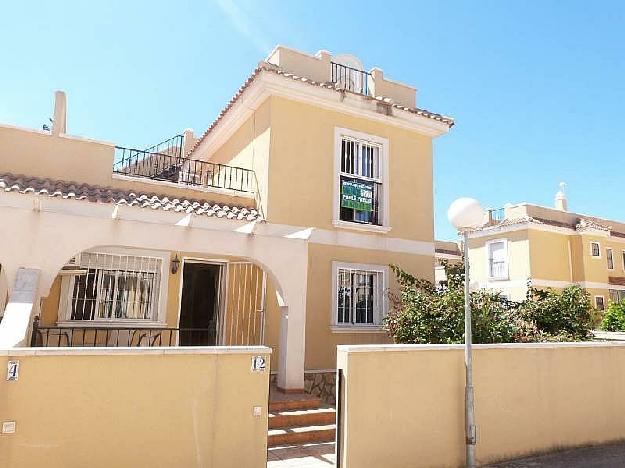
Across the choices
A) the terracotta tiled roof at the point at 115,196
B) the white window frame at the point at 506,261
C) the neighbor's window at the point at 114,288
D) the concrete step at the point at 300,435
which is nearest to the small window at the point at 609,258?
the white window frame at the point at 506,261

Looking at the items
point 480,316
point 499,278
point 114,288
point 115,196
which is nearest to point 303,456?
point 480,316

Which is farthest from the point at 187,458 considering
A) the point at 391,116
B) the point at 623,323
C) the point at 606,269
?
the point at 606,269

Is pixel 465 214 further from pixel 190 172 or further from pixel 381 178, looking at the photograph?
pixel 190 172

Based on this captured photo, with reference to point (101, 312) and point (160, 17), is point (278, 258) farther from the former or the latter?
point (160, 17)

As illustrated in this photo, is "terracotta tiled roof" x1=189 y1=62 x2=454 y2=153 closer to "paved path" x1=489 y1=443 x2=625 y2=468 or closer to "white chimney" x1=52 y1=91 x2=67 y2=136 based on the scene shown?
"white chimney" x1=52 y1=91 x2=67 y2=136

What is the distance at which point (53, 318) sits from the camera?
9.48m

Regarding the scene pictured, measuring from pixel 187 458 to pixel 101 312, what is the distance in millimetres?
5912

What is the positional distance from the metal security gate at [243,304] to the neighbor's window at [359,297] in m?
2.02

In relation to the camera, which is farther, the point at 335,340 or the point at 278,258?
the point at 335,340

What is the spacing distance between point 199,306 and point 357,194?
5.30 m

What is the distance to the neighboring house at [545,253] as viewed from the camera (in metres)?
27.9

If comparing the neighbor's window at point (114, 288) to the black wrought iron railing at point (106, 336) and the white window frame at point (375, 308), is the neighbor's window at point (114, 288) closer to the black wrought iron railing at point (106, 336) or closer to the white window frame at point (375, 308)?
the black wrought iron railing at point (106, 336)

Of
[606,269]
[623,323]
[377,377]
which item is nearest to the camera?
[377,377]

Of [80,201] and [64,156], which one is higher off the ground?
[64,156]
